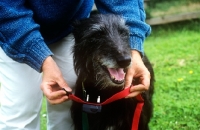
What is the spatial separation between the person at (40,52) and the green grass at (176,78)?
4.76 ft

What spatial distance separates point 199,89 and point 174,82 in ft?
1.48

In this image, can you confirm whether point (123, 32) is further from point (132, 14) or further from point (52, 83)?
point (52, 83)

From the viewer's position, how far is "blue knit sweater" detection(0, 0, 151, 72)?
→ 2.47 m

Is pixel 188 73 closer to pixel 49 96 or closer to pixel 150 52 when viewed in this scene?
pixel 150 52

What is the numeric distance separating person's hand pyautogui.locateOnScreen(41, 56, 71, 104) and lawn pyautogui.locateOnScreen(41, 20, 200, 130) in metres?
1.92

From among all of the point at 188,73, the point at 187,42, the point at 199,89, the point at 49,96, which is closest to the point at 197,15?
the point at 187,42

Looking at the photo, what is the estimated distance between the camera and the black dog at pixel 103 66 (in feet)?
8.53

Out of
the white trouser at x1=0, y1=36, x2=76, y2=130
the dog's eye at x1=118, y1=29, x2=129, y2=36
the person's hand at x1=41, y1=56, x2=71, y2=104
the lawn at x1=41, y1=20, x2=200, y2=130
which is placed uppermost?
the dog's eye at x1=118, y1=29, x2=129, y2=36

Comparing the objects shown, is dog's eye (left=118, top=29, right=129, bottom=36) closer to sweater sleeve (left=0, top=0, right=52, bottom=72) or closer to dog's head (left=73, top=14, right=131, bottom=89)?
dog's head (left=73, top=14, right=131, bottom=89)

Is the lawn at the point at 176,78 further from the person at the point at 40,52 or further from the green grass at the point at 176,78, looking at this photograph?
the person at the point at 40,52

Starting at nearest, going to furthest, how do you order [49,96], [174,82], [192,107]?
[49,96] < [192,107] < [174,82]

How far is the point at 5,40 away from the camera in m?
2.54

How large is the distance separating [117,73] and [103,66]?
0.12 metres

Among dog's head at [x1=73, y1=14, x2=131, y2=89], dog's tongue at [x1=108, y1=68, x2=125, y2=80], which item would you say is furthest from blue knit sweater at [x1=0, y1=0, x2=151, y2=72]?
dog's tongue at [x1=108, y1=68, x2=125, y2=80]
